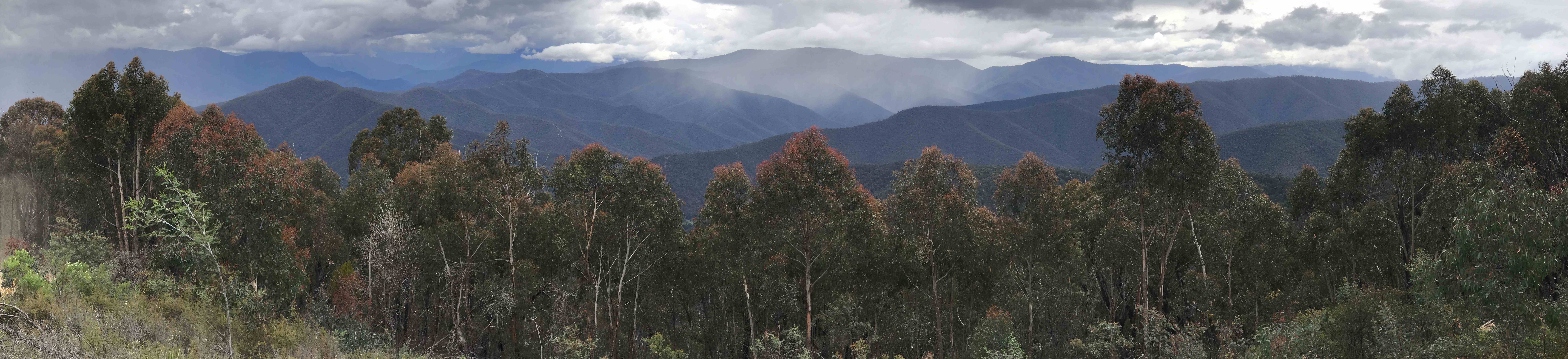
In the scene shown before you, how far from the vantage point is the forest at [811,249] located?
14.0m

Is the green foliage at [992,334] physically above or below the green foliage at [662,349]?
below

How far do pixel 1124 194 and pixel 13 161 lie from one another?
57.7 m

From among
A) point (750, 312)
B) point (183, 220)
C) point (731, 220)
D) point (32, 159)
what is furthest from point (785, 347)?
point (32, 159)

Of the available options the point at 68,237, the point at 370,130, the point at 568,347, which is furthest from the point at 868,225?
the point at 370,130

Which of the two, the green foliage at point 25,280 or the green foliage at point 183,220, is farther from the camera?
the green foliage at point 25,280

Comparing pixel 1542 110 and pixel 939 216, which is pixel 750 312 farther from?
pixel 1542 110

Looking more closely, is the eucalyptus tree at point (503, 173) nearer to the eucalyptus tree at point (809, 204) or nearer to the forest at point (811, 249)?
the forest at point (811, 249)

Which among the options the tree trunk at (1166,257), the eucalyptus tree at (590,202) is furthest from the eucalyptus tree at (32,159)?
the tree trunk at (1166,257)

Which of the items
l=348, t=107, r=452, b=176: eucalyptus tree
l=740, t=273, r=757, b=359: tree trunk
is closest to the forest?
l=740, t=273, r=757, b=359: tree trunk

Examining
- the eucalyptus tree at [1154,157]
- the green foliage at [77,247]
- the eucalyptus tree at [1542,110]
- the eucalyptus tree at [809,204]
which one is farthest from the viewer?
the eucalyptus tree at [809,204]

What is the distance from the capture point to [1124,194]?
26.2 meters

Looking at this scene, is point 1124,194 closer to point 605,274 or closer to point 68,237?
point 605,274

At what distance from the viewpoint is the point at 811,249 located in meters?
27.4

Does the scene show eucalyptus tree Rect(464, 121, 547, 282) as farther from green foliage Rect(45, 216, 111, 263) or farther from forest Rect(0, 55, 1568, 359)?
green foliage Rect(45, 216, 111, 263)
